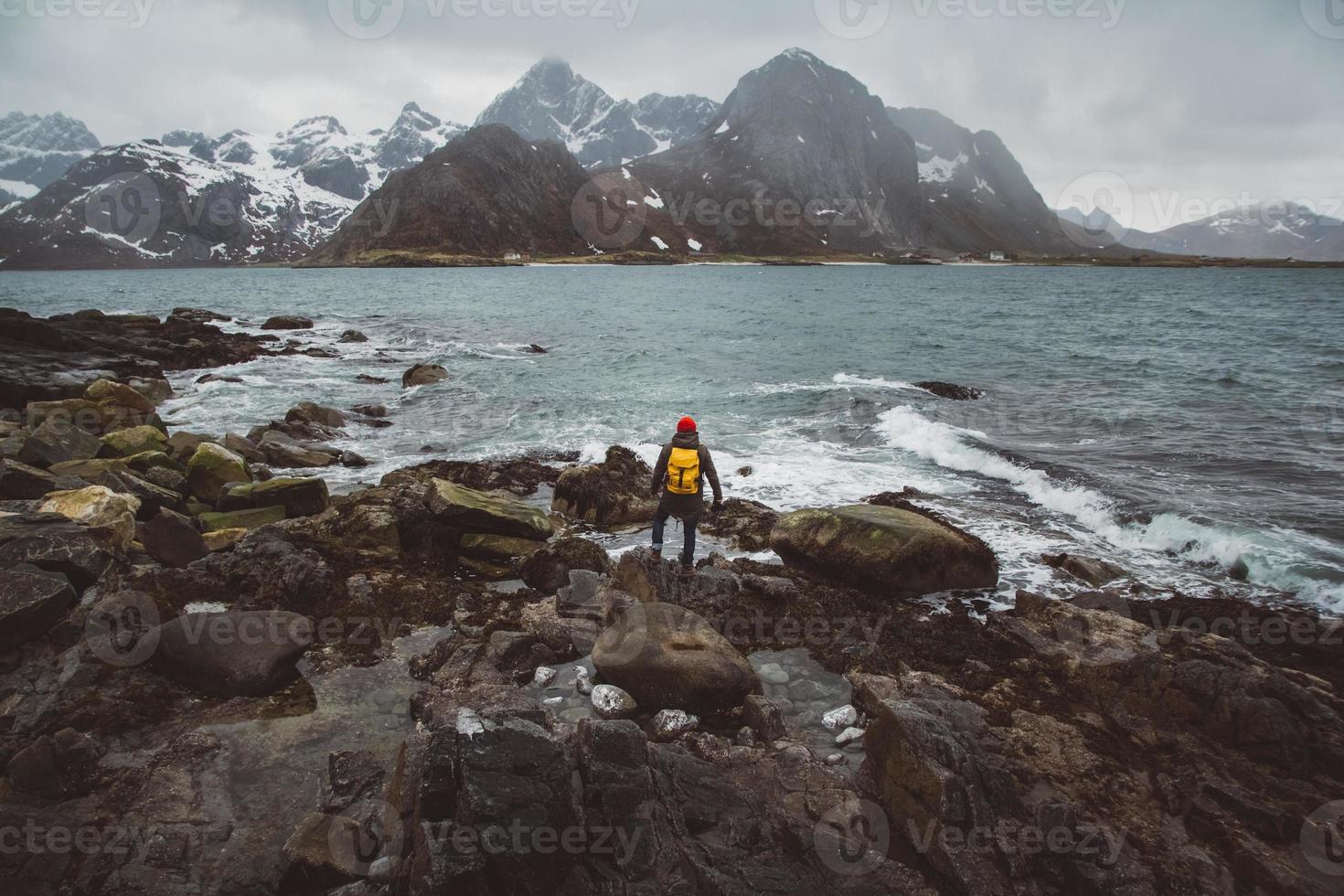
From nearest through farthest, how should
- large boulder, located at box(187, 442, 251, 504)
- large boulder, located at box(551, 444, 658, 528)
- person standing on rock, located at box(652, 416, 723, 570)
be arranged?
person standing on rock, located at box(652, 416, 723, 570) → large boulder, located at box(187, 442, 251, 504) → large boulder, located at box(551, 444, 658, 528)

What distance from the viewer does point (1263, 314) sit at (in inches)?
2479

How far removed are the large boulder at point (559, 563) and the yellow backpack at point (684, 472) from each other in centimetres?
192

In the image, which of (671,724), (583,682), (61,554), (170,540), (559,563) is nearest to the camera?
(671,724)

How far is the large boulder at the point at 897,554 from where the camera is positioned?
11.8m

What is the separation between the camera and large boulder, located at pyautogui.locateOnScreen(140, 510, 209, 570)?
1102cm

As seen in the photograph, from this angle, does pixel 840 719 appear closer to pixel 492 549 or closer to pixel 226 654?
pixel 492 549

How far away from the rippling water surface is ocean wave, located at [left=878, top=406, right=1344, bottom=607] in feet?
0.18

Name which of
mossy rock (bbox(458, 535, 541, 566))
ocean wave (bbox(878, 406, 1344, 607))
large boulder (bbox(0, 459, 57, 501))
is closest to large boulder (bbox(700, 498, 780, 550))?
mossy rock (bbox(458, 535, 541, 566))

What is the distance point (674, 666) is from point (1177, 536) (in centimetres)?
1211

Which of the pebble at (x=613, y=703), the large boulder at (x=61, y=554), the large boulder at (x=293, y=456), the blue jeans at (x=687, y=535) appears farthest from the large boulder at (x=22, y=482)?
the pebble at (x=613, y=703)

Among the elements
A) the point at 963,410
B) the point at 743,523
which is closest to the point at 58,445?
the point at 743,523

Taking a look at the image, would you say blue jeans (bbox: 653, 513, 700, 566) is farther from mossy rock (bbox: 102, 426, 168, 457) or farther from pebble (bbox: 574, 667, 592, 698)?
mossy rock (bbox: 102, 426, 168, 457)

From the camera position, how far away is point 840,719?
797 centimetres

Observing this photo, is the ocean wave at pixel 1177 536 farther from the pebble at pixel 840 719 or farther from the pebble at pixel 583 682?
the pebble at pixel 583 682
